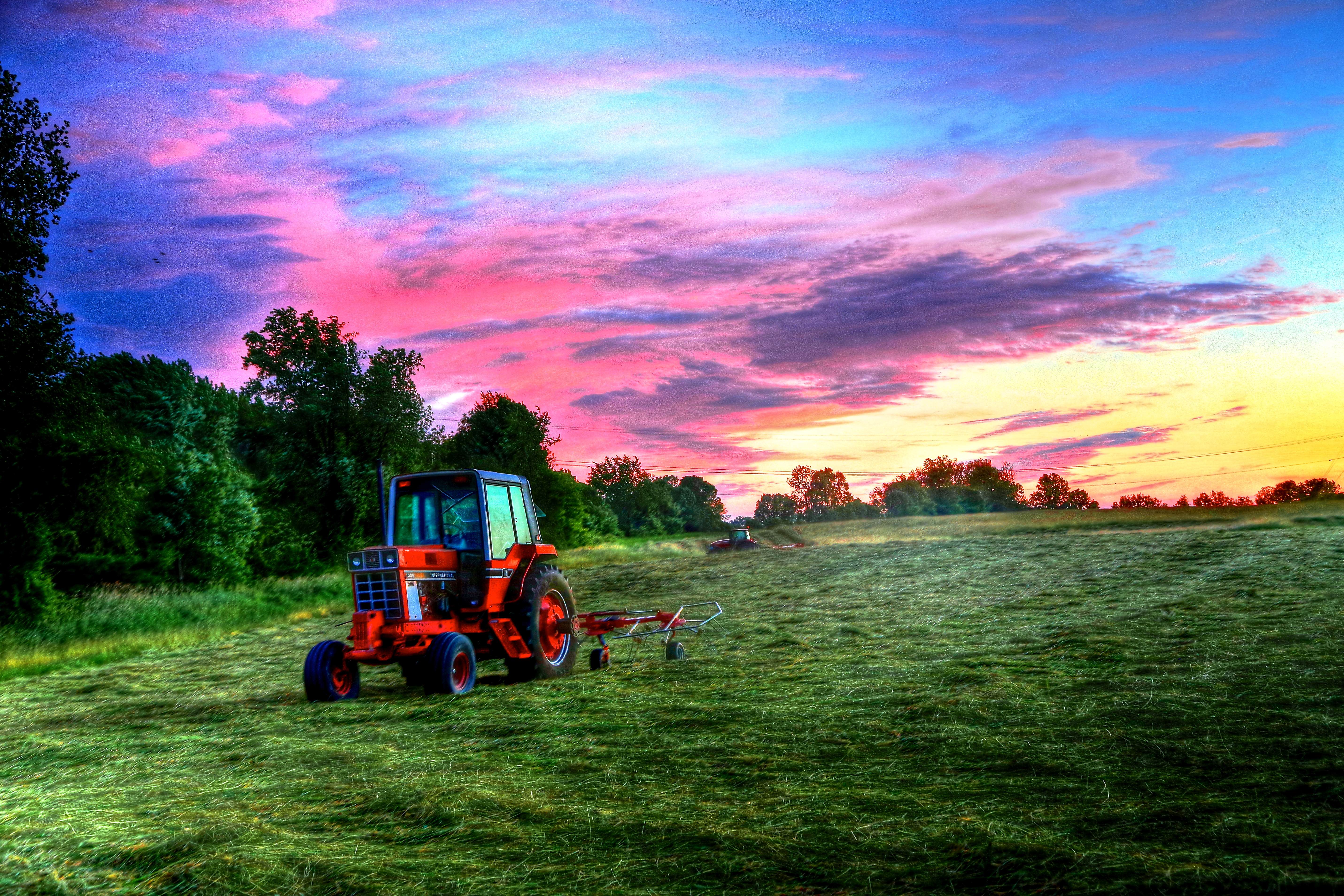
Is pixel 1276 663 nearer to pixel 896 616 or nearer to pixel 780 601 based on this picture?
pixel 896 616

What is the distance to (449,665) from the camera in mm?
9109

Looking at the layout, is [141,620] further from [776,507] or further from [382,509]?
[776,507]

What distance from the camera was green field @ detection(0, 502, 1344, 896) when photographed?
3.96 m

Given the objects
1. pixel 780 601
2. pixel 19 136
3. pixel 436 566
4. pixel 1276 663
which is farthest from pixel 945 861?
pixel 19 136

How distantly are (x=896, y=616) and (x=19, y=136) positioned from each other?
1905cm

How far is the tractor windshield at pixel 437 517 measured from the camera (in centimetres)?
1045

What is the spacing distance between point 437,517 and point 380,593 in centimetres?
136

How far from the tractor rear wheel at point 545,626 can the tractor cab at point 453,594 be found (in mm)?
13

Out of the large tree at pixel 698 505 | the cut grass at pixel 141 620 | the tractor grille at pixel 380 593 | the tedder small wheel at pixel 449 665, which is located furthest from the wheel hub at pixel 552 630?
the large tree at pixel 698 505

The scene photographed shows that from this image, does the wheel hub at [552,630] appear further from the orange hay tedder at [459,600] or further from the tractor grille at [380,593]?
the tractor grille at [380,593]

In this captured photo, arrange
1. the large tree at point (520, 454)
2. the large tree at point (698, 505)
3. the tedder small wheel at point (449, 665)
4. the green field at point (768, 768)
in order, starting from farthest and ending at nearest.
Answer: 1. the large tree at point (698, 505)
2. the large tree at point (520, 454)
3. the tedder small wheel at point (449, 665)
4. the green field at point (768, 768)

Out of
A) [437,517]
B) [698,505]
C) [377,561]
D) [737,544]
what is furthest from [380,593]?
[698,505]

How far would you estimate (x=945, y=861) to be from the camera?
12.7 feet

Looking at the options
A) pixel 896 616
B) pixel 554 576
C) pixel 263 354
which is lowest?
pixel 896 616
